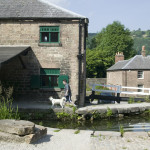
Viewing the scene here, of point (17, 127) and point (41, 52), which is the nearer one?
point (17, 127)

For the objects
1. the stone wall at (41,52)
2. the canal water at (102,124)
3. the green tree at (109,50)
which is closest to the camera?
the canal water at (102,124)

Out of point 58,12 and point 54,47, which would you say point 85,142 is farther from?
point 58,12

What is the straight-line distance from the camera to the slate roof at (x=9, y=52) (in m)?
9.52

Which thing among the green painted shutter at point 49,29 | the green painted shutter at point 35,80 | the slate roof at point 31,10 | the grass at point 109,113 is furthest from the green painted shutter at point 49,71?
the grass at point 109,113

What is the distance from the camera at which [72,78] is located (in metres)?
13.6

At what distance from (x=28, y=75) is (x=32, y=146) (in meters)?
8.43

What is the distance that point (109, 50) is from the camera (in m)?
43.5

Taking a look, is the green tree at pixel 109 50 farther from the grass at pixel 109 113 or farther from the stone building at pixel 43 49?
the grass at pixel 109 113

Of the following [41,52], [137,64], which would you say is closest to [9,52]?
[41,52]

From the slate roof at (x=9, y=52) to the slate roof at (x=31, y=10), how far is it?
1949 millimetres

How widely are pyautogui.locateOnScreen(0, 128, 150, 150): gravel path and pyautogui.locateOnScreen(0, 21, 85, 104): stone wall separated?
671 cm

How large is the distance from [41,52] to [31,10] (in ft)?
8.46

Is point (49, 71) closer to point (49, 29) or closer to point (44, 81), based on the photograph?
point (44, 81)

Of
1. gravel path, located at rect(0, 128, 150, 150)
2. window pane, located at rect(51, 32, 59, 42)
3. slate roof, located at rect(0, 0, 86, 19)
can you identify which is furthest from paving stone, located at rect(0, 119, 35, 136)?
slate roof, located at rect(0, 0, 86, 19)
